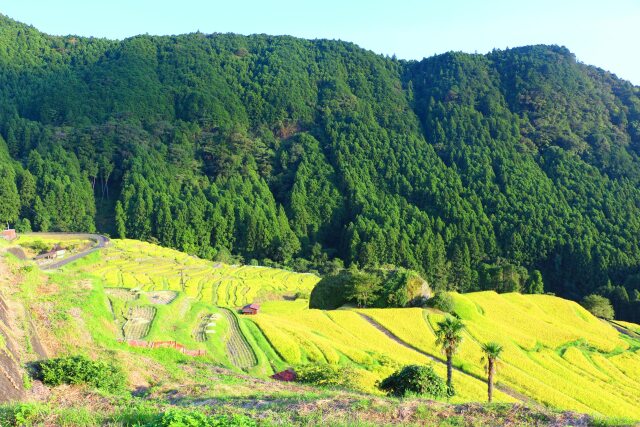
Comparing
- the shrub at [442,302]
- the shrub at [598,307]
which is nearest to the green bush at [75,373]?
the shrub at [442,302]

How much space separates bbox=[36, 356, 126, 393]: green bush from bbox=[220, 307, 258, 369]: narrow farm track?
15.7 metres

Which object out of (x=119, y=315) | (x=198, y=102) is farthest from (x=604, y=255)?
(x=198, y=102)

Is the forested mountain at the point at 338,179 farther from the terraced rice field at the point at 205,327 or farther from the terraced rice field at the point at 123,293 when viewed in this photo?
the terraced rice field at the point at 205,327

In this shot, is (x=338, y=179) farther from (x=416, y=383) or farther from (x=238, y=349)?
(x=416, y=383)

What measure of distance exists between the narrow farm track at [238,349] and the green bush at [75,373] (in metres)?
15.7

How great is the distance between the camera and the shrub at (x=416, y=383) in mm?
29250

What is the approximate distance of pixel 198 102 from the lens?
190500 millimetres

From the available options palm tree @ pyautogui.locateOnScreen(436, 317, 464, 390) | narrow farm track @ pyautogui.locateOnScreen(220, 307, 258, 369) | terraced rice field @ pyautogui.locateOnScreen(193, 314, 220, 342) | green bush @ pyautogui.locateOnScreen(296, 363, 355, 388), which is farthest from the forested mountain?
green bush @ pyautogui.locateOnScreen(296, 363, 355, 388)

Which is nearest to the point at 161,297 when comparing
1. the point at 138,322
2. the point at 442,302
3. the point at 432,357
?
the point at 138,322

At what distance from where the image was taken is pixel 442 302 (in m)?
60.9

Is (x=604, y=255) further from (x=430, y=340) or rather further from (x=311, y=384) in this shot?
(x=311, y=384)

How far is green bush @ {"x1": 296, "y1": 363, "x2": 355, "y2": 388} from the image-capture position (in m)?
30.5

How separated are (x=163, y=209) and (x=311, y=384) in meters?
107

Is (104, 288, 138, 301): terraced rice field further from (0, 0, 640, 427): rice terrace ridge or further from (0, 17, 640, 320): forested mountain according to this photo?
(0, 17, 640, 320): forested mountain
